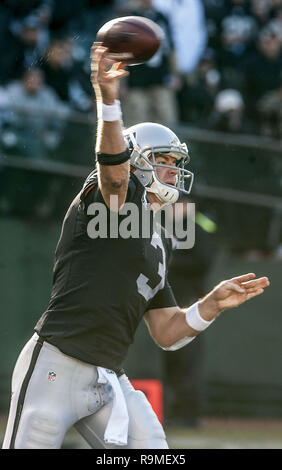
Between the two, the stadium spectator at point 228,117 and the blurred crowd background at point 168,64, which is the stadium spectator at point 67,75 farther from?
the stadium spectator at point 228,117

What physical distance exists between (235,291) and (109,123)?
1029mm

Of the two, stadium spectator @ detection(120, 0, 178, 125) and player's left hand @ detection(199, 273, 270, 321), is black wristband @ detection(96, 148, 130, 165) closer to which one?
player's left hand @ detection(199, 273, 270, 321)

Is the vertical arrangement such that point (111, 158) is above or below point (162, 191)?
above

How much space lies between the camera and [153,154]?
13.7ft

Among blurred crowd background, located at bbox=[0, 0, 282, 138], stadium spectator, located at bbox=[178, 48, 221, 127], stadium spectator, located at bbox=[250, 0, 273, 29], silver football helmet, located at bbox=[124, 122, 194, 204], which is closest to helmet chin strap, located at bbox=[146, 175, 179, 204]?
silver football helmet, located at bbox=[124, 122, 194, 204]

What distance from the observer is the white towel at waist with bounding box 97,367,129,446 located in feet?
12.7

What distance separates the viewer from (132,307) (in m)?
4.03

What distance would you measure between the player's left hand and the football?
103cm

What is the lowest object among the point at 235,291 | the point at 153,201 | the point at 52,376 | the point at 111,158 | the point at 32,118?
the point at 52,376

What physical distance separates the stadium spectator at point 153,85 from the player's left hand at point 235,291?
4.34 m

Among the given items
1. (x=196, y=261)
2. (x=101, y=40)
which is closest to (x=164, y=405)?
(x=196, y=261)

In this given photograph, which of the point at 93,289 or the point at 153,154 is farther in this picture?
the point at 153,154

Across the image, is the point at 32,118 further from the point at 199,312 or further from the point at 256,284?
the point at 256,284

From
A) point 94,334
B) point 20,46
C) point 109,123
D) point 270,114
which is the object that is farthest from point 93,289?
point 270,114
